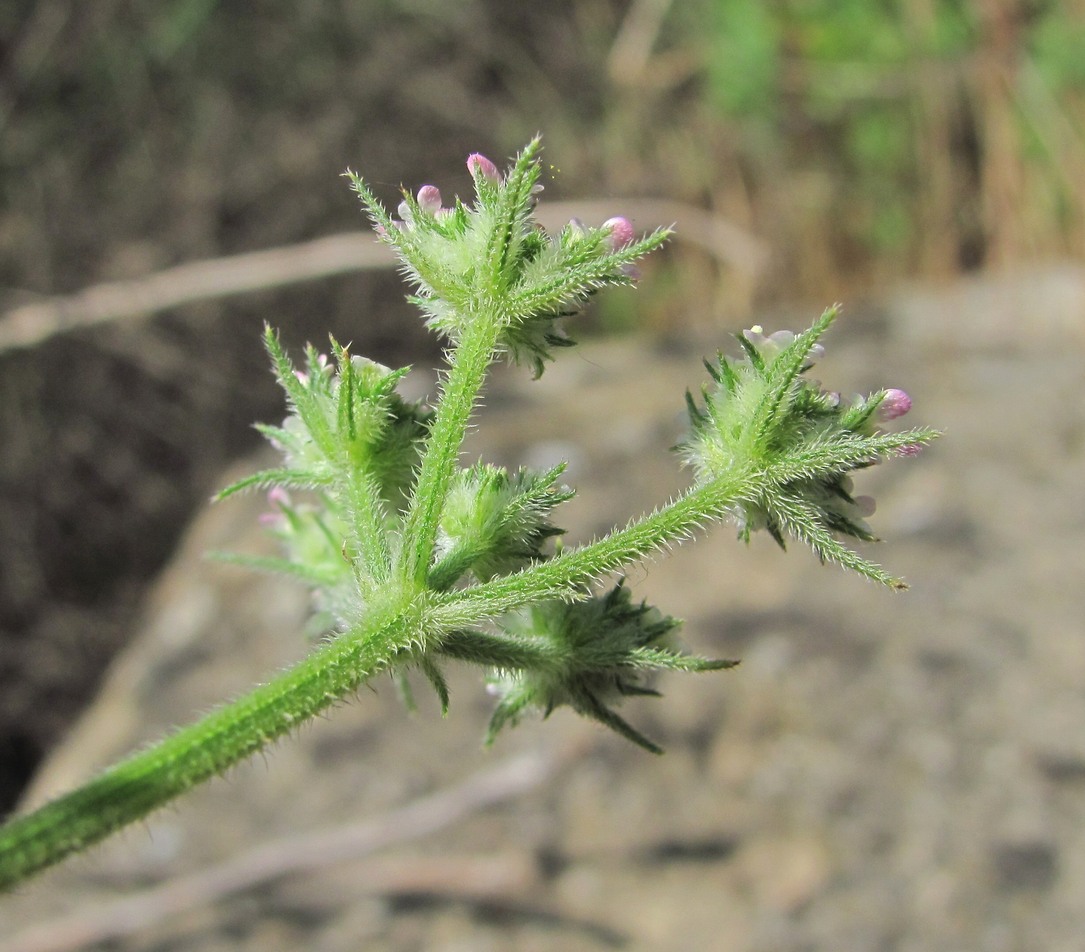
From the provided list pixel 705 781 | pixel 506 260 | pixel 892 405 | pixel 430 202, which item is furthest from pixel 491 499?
pixel 705 781

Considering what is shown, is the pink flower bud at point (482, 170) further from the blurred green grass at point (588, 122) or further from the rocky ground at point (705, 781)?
the blurred green grass at point (588, 122)

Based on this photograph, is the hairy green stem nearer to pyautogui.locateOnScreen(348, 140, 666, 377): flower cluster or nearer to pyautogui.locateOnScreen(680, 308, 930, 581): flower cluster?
pyautogui.locateOnScreen(680, 308, 930, 581): flower cluster

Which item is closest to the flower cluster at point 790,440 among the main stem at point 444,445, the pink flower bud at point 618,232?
the pink flower bud at point 618,232

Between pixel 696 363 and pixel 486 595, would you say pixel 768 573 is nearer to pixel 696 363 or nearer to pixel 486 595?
pixel 696 363

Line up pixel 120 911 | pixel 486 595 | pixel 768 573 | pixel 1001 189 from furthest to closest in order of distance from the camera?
pixel 1001 189, pixel 768 573, pixel 120 911, pixel 486 595

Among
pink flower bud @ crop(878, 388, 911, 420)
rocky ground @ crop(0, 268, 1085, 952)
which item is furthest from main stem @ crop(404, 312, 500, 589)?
rocky ground @ crop(0, 268, 1085, 952)

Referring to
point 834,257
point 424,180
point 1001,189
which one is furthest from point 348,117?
point 1001,189

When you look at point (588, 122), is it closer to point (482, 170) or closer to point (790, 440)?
point (482, 170)
